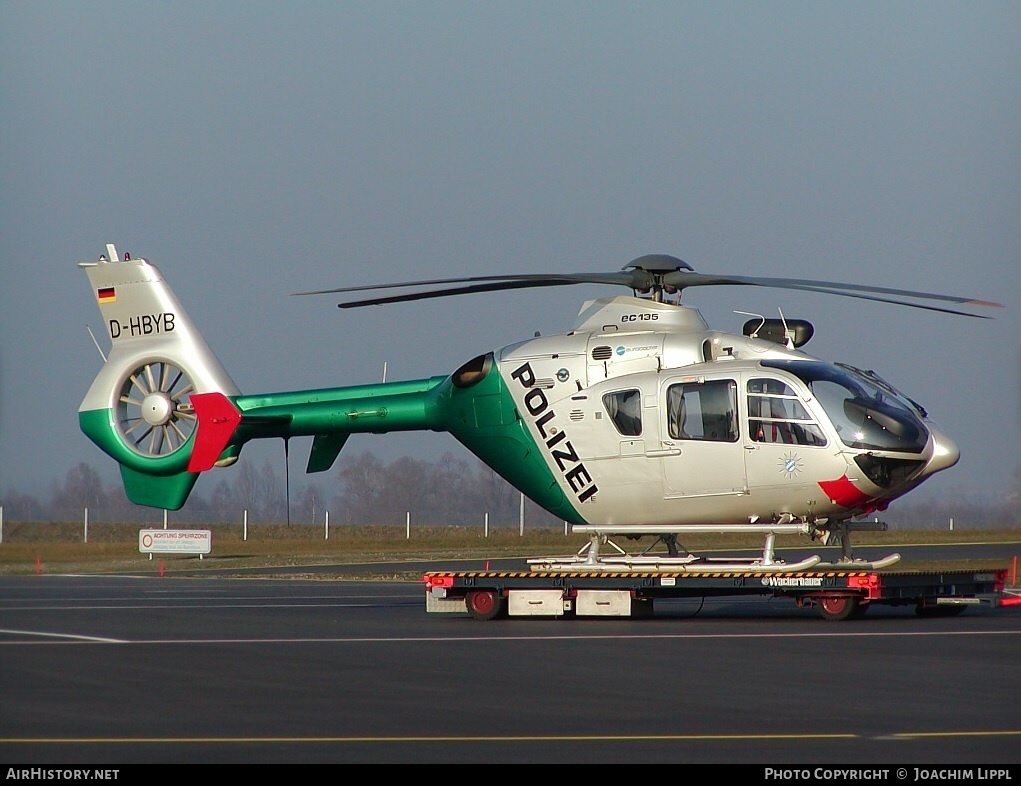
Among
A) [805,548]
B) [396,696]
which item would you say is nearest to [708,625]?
[396,696]

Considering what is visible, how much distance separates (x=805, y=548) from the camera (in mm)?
45344

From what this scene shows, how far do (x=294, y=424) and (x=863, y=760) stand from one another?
15.2 m

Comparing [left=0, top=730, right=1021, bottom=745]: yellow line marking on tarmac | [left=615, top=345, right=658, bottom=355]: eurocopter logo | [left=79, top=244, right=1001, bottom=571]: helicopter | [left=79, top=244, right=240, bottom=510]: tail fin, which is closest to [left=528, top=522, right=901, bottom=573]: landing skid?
[left=79, top=244, right=1001, bottom=571]: helicopter

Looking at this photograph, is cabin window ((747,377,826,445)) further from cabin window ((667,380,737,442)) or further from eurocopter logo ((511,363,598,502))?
eurocopter logo ((511,363,598,502))

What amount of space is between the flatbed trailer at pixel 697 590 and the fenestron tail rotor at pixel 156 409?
5676mm

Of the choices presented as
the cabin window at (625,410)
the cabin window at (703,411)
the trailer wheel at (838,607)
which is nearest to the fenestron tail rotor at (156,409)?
the cabin window at (625,410)

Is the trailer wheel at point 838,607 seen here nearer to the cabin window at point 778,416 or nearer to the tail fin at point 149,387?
the cabin window at point 778,416

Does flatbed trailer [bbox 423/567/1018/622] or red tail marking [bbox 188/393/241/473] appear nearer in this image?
flatbed trailer [bbox 423/567/1018/622]

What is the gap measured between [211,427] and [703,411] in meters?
8.18

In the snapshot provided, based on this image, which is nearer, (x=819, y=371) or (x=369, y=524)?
(x=819, y=371)

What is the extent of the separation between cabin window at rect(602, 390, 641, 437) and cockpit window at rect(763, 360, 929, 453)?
1.96m

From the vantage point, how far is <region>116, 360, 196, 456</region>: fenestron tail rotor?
22797 mm

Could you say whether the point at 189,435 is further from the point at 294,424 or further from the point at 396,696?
the point at 396,696

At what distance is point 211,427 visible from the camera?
22.4 meters
